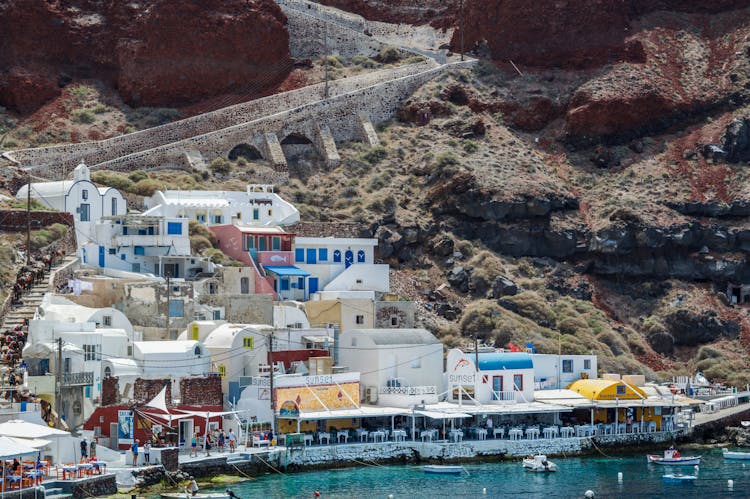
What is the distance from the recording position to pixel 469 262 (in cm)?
9431

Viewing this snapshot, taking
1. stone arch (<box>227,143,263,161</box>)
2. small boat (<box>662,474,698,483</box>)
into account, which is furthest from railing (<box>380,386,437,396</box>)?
stone arch (<box>227,143,263,161</box>)

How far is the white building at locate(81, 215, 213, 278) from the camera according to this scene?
279ft

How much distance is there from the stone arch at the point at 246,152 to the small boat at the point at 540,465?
38.5 m

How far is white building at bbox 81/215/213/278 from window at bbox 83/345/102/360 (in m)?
13.1

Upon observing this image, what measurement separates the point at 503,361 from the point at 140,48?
43031 millimetres

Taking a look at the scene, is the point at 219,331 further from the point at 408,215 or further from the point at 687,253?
the point at 687,253

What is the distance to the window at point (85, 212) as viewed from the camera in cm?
8712

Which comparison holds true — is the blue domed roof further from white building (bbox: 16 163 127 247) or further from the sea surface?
white building (bbox: 16 163 127 247)

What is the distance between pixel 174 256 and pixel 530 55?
1551 inches

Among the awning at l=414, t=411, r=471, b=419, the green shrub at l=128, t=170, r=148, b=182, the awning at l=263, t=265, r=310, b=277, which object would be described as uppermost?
the green shrub at l=128, t=170, r=148, b=182

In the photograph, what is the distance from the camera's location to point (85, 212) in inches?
3435

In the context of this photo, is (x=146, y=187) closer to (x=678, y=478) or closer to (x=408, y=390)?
(x=408, y=390)

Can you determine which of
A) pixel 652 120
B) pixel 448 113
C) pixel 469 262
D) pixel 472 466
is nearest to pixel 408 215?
pixel 469 262

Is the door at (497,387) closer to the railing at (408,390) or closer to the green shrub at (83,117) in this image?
the railing at (408,390)
